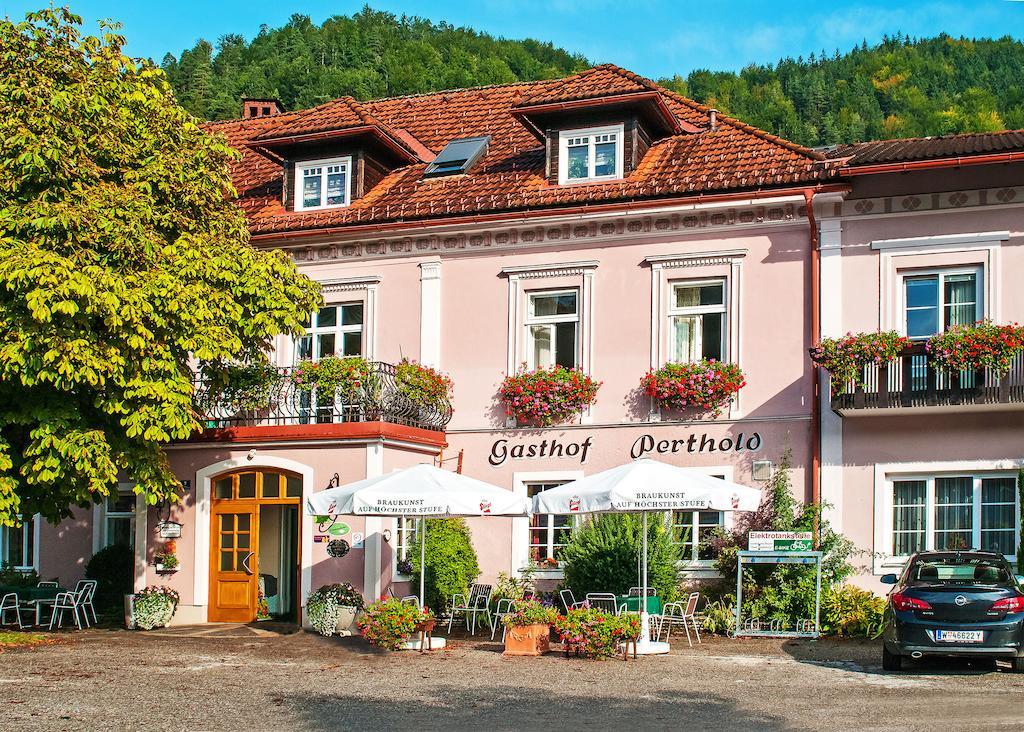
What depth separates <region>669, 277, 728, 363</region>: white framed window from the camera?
2122 cm

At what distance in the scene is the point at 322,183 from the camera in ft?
80.2

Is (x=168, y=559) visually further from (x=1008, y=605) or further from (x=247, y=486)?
(x=1008, y=605)

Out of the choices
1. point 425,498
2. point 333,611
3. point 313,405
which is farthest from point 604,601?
point 313,405

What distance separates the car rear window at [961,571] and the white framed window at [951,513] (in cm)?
397

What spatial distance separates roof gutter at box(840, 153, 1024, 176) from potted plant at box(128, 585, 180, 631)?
12.6 metres

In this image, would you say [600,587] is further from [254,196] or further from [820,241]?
[254,196]

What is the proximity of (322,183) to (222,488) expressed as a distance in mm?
6071

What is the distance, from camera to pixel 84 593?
2206 cm

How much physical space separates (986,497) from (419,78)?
1155 inches

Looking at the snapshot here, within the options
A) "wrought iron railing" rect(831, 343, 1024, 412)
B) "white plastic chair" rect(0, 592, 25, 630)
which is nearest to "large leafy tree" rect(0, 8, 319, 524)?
"white plastic chair" rect(0, 592, 25, 630)

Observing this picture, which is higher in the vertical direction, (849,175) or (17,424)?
(849,175)

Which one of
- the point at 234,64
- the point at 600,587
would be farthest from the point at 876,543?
the point at 234,64

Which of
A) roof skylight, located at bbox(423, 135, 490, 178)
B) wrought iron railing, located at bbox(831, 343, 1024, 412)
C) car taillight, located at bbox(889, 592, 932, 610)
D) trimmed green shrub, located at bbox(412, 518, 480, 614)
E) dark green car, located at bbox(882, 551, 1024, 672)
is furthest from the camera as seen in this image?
roof skylight, located at bbox(423, 135, 490, 178)

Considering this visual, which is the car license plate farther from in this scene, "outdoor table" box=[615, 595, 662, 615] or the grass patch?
the grass patch
